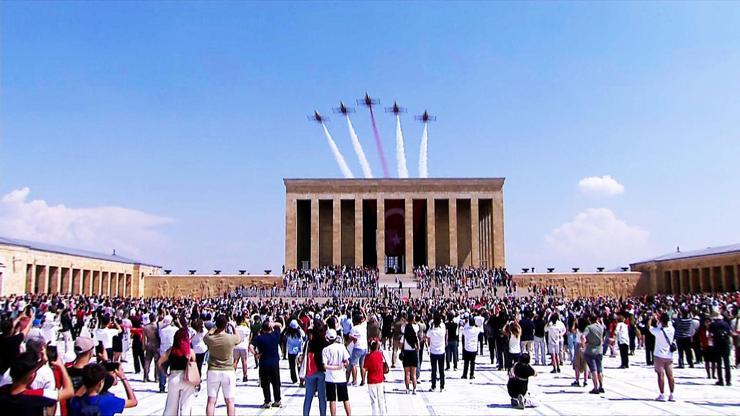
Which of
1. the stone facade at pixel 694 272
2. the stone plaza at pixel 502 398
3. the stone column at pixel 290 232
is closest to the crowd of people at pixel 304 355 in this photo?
the stone plaza at pixel 502 398

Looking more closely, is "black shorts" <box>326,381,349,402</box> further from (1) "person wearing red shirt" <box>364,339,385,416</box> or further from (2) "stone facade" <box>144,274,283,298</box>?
(2) "stone facade" <box>144,274,283,298</box>

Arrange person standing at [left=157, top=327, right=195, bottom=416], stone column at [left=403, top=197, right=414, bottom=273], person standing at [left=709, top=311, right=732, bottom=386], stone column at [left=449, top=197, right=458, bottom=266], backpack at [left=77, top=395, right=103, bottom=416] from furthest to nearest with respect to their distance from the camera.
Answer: stone column at [left=403, top=197, right=414, bottom=273] → stone column at [left=449, top=197, right=458, bottom=266] → person standing at [left=709, top=311, right=732, bottom=386] → person standing at [left=157, top=327, right=195, bottom=416] → backpack at [left=77, top=395, right=103, bottom=416]

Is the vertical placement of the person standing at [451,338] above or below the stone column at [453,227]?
below

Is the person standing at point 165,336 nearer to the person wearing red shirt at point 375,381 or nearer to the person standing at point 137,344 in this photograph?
the person standing at point 137,344

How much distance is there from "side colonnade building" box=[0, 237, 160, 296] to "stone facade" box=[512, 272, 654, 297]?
113 ft

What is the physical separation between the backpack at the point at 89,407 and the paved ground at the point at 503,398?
16.8 ft

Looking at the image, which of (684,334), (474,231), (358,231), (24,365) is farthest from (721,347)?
(474,231)

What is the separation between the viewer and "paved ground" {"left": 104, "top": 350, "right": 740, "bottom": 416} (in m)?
9.78

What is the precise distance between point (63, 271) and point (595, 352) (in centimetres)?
4588

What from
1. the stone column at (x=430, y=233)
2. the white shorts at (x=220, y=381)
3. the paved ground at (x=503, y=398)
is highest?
the stone column at (x=430, y=233)

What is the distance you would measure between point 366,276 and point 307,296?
523 centimetres

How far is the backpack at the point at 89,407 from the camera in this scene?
15.1 ft

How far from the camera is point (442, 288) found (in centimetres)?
4153

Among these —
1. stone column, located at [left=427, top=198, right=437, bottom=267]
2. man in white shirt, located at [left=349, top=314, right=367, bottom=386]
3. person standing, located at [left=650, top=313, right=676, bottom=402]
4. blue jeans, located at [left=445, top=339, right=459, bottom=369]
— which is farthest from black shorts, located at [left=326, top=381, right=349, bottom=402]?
stone column, located at [left=427, top=198, right=437, bottom=267]
